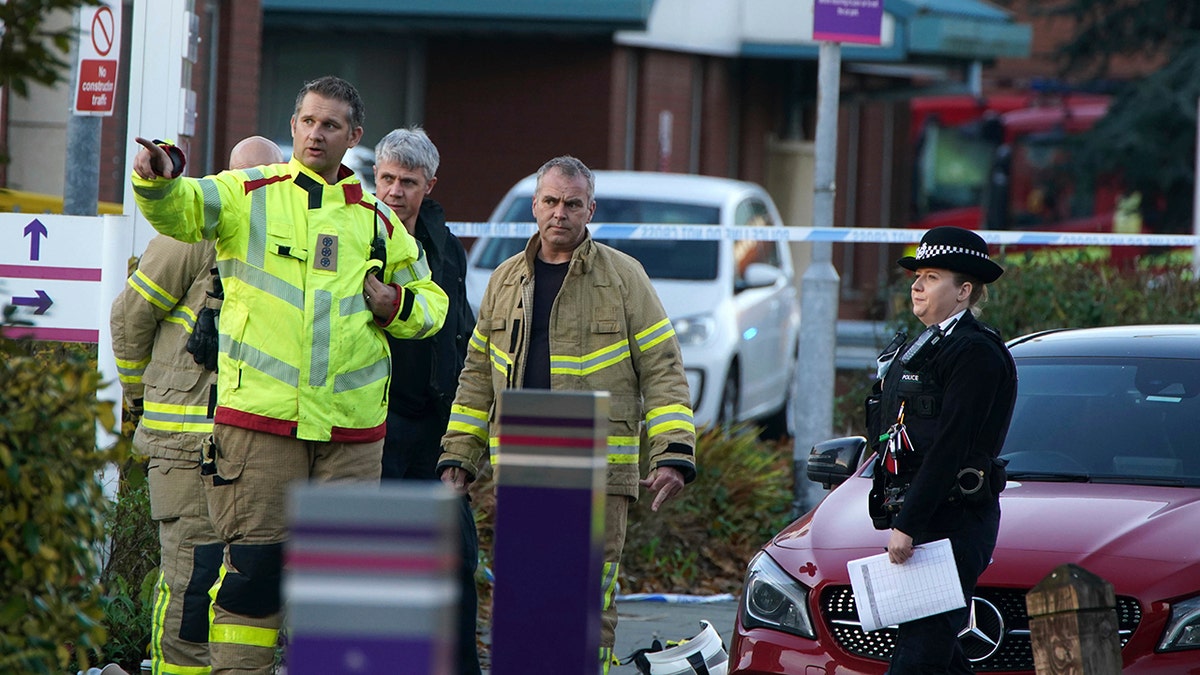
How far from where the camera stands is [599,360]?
5953 mm

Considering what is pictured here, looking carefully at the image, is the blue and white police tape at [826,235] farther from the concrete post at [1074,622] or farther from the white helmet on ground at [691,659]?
the concrete post at [1074,622]

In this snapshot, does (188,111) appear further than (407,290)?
Yes

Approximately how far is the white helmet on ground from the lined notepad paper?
1.35 metres

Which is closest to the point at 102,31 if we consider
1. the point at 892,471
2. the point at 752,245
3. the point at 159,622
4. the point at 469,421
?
the point at 469,421

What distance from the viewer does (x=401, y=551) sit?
2.68m

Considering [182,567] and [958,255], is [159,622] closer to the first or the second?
[182,567]

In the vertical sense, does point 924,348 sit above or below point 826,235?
below

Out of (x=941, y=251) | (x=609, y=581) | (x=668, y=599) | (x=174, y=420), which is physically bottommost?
(x=668, y=599)

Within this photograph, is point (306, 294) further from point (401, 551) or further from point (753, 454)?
point (753, 454)

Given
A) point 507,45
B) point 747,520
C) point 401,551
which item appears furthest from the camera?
point 507,45

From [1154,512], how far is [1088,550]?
1.23ft

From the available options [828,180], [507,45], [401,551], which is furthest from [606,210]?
[401,551]

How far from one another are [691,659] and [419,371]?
135 cm

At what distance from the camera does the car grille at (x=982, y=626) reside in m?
5.55
